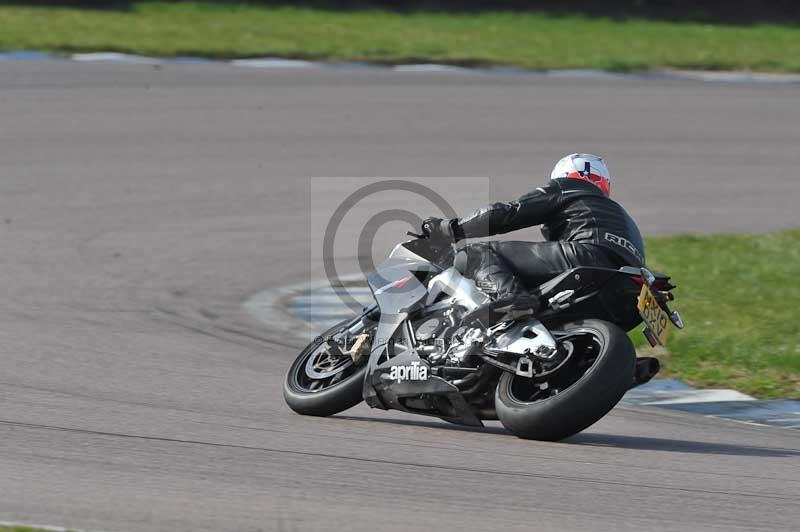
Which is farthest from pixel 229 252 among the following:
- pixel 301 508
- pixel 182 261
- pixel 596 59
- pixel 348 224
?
pixel 596 59

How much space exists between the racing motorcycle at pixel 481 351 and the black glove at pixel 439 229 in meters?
0.09

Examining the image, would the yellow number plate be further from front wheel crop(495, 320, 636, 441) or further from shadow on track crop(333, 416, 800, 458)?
shadow on track crop(333, 416, 800, 458)

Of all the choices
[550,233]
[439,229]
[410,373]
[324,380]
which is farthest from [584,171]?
[324,380]

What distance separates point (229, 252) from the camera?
1206 cm

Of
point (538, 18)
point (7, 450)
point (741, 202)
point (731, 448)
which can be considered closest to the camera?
point (7, 450)

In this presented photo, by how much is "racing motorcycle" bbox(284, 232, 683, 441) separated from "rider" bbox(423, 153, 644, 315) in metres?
0.10

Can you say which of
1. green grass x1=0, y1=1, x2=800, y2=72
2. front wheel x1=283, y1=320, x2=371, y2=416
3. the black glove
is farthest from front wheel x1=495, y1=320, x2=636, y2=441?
green grass x1=0, y1=1, x2=800, y2=72

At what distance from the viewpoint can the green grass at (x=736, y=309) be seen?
8516 mm

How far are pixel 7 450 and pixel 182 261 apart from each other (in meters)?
5.85

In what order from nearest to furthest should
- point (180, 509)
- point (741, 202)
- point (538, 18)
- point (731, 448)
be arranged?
point (180, 509) → point (731, 448) → point (741, 202) → point (538, 18)

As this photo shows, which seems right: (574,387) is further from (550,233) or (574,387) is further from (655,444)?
(550,233)

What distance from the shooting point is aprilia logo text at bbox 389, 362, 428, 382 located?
6766 mm

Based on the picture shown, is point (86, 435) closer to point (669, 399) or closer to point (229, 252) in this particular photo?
point (669, 399)

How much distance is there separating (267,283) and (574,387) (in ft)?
17.7
